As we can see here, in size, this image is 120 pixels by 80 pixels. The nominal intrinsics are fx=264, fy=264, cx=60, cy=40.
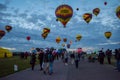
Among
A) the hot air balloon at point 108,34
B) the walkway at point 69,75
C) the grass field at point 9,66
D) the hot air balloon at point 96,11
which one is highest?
the hot air balloon at point 96,11

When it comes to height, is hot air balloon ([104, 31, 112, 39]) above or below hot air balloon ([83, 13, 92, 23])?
below

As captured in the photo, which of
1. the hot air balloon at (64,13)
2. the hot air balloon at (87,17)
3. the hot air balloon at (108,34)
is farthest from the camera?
the hot air balloon at (108,34)

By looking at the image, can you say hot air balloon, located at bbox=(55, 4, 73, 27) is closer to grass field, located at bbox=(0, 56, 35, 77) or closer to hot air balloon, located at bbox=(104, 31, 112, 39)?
grass field, located at bbox=(0, 56, 35, 77)

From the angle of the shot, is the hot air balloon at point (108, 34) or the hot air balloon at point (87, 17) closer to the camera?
the hot air balloon at point (87, 17)

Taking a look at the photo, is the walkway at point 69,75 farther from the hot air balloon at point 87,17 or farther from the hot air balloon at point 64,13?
the hot air balloon at point 87,17

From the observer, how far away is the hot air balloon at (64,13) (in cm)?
3869

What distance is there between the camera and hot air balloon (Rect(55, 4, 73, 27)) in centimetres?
3869

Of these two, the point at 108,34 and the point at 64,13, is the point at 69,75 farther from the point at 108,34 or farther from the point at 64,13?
the point at 108,34

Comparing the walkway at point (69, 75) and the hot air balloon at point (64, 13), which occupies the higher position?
the hot air balloon at point (64, 13)

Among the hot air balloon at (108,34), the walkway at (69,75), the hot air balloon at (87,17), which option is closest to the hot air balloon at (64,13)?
the hot air balloon at (87,17)

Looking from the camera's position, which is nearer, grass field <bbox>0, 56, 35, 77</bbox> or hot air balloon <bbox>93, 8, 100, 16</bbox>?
grass field <bbox>0, 56, 35, 77</bbox>

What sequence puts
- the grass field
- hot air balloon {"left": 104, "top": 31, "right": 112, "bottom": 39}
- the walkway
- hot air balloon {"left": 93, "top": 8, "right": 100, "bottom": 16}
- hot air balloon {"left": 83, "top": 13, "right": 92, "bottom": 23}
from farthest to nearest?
hot air balloon {"left": 93, "top": 8, "right": 100, "bottom": 16} → hot air balloon {"left": 104, "top": 31, "right": 112, "bottom": 39} → hot air balloon {"left": 83, "top": 13, "right": 92, "bottom": 23} → the grass field → the walkway

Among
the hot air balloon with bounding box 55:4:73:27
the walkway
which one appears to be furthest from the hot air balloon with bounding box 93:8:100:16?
the walkway

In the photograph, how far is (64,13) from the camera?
127 ft
